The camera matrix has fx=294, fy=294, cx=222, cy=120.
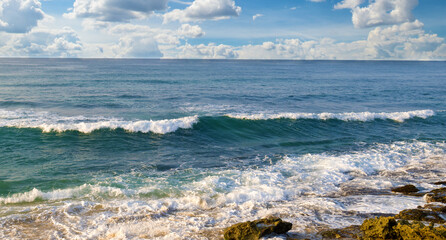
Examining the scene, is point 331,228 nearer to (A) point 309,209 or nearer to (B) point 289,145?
(A) point 309,209

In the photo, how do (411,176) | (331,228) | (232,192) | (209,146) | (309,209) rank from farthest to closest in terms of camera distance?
(209,146), (411,176), (232,192), (309,209), (331,228)

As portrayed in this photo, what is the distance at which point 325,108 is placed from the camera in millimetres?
29109

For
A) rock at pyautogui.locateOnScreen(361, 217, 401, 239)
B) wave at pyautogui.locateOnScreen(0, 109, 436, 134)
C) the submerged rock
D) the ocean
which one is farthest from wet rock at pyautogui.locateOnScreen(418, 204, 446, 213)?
wave at pyautogui.locateOnScreen(0, 109, 436, 134)

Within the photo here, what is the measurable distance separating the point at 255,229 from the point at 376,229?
299 centimetres

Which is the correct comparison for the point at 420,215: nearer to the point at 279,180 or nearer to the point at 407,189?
the point at 407,189

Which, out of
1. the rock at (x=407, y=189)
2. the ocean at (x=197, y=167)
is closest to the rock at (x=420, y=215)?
the ocean at (x=197, y=167)

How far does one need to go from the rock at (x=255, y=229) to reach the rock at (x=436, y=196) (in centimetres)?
562

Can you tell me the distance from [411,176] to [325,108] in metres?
16.7

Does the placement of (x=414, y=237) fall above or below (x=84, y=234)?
above

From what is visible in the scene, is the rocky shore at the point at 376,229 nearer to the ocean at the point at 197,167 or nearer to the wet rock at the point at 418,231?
the wet rock at the point at 418,231

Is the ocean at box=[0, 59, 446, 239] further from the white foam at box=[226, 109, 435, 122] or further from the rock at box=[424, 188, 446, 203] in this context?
the rock at box=[424, 188, 446, 203]

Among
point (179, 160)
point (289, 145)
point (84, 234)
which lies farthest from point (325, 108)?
point (84, 234)

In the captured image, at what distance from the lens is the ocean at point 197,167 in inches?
351

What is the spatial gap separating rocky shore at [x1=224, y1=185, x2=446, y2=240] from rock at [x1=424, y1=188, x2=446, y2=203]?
0.92m
